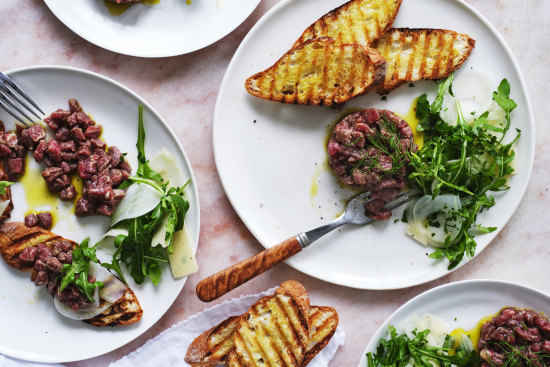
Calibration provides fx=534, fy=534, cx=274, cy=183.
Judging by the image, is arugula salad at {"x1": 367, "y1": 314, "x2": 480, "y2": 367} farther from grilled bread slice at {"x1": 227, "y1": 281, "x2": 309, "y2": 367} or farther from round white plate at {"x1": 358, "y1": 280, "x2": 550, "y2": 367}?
grilled bread slice at {"x1": 227, "y1": 281, "x2": 309, "y2": 367}

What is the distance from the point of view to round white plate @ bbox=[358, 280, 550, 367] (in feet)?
13.5

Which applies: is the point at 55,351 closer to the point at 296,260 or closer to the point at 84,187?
the point at 84,187

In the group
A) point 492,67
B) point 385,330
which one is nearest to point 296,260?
point 385,330

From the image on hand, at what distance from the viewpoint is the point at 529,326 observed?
410cm

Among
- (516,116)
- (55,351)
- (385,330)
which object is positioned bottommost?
(55,351)

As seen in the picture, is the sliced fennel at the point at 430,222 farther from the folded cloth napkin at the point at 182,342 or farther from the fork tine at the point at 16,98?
the fork tine at the point at 16,98

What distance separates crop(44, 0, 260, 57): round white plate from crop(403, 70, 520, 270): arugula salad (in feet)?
5.48

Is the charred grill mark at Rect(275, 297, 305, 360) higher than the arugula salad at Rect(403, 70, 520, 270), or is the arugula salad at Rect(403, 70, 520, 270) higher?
the arugula salad at Rect(403, 70, 520, 270)

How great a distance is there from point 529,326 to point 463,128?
160 cm

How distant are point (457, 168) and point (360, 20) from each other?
1340 millimetres

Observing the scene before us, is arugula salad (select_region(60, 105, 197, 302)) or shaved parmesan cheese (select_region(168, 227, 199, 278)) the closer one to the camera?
arugula salad (select_region(60, 105, 197, 302))

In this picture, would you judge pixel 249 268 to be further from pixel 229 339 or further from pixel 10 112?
pixel 10 112

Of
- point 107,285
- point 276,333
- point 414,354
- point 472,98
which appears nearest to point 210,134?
point 107,285

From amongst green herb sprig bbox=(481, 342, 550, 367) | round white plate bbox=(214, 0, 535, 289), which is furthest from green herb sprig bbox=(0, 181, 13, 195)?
green herb sprig bbox=(481, 342, 550, 367)
